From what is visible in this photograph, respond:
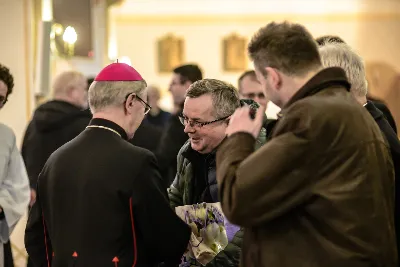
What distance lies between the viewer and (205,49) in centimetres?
1561

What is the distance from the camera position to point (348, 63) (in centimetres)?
295

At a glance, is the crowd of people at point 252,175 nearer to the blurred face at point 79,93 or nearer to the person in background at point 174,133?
the person in background at point 174,133

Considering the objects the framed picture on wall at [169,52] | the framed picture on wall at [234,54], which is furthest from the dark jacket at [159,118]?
the framed picture on wall at [234,54]

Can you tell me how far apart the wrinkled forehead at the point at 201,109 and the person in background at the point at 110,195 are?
0.43 m

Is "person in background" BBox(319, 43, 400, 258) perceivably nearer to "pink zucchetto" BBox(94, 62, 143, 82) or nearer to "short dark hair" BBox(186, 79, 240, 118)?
"short dark hair" BBox(186, 79, 240, 118)

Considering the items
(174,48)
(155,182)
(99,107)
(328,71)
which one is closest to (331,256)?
(328,71)

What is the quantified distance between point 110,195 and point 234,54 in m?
13.1

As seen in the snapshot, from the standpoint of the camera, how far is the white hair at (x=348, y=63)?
2.94 meters

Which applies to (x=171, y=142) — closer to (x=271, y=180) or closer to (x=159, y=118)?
(x=271, y=180)

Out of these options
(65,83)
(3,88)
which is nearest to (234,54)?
(65,83)

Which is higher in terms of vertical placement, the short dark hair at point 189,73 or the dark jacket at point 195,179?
the short dark hair at point 189,73

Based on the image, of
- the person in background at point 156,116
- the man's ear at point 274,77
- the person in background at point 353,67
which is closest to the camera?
the man's ear at point 274,77

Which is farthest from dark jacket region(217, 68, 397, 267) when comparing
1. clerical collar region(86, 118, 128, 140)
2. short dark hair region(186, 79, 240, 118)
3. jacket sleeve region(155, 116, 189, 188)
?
jacket sleeve region(155, 116, 189, 188)

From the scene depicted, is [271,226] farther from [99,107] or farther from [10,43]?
[10,43]
